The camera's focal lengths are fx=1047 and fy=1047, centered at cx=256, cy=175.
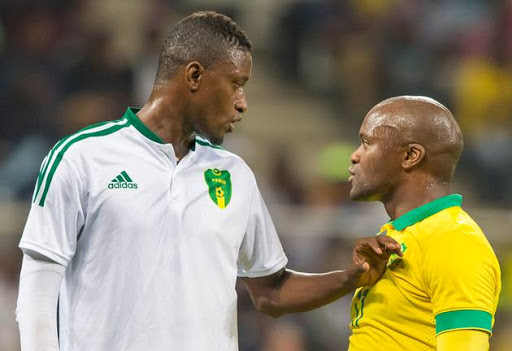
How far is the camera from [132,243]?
3260 millimetres

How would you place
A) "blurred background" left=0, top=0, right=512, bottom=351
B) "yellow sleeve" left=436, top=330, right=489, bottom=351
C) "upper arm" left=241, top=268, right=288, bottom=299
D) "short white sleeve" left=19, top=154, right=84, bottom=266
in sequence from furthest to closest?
"blurred background" left=0, top=0, right=512, bottom=351
"upper arm" left=241, top=268, right=288, bottom=299
"short white sleeve" left=19, top=154, right=84, bottom=266
"yellow sleeve" left=436, top=330, right=489, bottom=351

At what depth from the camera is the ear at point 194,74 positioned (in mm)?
3443

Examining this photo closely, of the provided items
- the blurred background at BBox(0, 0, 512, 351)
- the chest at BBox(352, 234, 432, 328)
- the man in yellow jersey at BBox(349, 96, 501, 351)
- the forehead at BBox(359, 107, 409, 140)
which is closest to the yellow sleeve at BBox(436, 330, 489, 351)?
the man in yellow jersey at BBox(349, 96, 501, 351)

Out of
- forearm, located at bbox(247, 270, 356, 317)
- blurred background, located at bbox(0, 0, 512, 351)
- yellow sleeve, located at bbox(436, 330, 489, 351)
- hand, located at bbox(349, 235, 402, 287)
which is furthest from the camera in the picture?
blurred background, located at bbox(0, 0, 512, 351)

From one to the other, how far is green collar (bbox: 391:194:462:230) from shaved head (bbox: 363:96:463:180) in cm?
8

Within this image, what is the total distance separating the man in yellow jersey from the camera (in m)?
3.04

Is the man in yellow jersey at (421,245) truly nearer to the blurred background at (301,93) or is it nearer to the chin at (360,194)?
the chin at (360,194)

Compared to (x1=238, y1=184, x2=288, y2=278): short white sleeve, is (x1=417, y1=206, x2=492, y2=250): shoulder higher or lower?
higher

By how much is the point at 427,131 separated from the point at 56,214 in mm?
1196

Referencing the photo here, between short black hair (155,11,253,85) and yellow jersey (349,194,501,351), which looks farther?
short black hair (155,11,253,85)

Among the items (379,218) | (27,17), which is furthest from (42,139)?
(379,218)

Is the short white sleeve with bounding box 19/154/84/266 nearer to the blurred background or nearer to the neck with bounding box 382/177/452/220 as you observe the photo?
the neck with bounding box 382/177/452/220

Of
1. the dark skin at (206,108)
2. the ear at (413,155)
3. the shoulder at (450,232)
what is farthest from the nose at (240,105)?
the shoulder at (450,232)

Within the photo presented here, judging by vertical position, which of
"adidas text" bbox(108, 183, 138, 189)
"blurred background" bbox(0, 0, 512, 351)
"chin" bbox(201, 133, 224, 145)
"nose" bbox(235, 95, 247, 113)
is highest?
"nose" bbox(235, 95, 247, 113)
